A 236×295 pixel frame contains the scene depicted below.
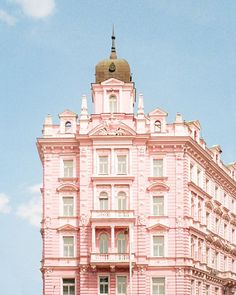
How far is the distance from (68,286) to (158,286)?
832cm

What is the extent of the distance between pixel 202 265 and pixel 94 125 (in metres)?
17.5

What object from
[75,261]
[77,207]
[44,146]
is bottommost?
[75,261]

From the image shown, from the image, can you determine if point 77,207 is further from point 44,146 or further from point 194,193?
point 194,193

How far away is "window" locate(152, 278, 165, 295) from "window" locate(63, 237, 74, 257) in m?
8.08

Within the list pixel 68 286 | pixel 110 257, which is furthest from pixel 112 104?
pixel 68 286

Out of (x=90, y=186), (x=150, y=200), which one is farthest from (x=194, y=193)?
(x=90, y=186)

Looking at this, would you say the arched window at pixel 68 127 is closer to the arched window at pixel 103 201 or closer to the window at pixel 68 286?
the arched window at pixel 103 201

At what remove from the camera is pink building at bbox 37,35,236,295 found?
79.5 meters

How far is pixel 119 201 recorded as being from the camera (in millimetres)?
81000

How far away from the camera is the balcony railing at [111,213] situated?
3137 inches

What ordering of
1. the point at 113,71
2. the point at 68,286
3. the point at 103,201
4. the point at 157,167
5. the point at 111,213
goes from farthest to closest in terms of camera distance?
the point at 113,71
the point at 157,167
the point at 103,201
the point at 68,286
the point at 111,213

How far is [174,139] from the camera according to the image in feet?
271

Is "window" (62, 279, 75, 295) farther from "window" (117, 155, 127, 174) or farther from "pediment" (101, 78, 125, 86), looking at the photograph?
"pediment" (101, 78, 125, 86)

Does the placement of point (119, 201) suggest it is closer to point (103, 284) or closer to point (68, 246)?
point (68, 246)
